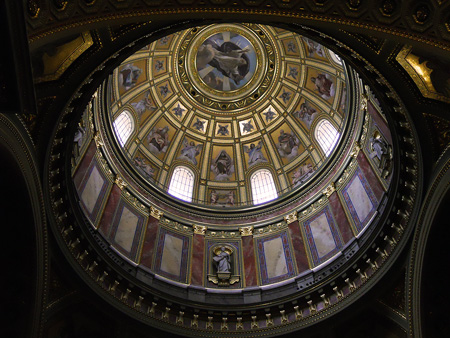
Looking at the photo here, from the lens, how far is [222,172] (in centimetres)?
2981

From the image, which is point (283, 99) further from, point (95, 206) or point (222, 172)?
point (95, 206)

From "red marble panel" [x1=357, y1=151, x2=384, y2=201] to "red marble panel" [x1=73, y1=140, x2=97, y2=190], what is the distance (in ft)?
42.1

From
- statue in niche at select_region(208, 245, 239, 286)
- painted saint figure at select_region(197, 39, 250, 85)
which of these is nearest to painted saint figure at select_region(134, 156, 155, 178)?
statue in niche at select_region(208, 245, 239, 286)

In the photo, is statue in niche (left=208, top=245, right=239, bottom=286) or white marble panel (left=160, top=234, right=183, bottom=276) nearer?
white marble panel (left=160, top=234, right=183, bottom=276)

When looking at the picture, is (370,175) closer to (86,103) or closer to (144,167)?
(86,103)

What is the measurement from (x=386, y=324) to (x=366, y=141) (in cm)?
844

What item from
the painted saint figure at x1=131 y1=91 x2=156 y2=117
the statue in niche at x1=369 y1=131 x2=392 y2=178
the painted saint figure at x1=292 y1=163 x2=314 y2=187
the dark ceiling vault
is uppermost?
the painted saint figure at x1=131 y1=91 x2=156 y2=117

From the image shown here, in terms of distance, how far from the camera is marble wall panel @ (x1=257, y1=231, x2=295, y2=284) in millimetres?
21984

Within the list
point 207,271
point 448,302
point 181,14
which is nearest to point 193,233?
point 207,271

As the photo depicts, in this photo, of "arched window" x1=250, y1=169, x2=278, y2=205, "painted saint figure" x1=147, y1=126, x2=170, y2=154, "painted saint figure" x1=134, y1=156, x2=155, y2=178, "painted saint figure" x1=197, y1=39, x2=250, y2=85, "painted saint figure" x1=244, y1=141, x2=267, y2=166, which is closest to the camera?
"painted saint figure" x1=134, y1=156, x2=155, y2=178

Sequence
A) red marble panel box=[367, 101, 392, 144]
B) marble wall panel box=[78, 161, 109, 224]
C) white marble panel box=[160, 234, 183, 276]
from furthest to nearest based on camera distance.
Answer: white marble panel box=[160, 234, 183, 276] < marble wall panel box=[78, 161, 109, 224] < red marble panel box=[367, 101, 392, 144]

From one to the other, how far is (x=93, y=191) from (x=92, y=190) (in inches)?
3.0

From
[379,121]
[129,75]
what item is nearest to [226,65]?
[129,75]

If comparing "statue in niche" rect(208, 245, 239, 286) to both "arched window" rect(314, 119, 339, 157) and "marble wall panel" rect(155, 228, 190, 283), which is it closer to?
"marble wall panel" rect(155, 228, 190, 283)
